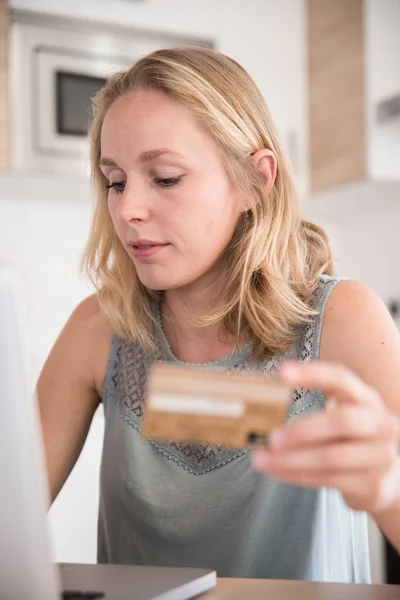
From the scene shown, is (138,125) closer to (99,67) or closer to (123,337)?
(123,337)

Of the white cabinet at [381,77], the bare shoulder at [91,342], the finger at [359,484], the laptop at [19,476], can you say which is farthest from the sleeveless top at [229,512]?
the white cabinet at [381,77]

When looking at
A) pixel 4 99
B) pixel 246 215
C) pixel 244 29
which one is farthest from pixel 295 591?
pixel 244 29

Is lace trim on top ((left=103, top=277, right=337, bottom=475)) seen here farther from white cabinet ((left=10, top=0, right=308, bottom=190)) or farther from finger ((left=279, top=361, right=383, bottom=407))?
white cabinet ((left=10, top=0, right=308, bottom=190))

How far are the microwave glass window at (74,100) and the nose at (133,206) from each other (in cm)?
140

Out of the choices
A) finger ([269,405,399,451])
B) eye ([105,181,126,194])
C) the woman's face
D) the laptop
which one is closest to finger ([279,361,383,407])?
finger ([269,405,399,451])

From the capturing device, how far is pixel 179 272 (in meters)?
1.15

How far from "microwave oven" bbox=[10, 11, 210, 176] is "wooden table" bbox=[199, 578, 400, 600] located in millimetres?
1852

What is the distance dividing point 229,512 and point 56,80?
1.69 m

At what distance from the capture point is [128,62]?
99.2 inches

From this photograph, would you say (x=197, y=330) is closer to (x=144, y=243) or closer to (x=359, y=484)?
(x=144, y=243)

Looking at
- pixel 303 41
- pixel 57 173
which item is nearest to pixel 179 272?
pixel 57 173

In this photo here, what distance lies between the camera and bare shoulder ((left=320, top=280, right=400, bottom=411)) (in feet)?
3.42

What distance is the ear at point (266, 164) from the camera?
1.24m

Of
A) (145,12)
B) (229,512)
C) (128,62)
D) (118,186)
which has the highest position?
(145,12)
